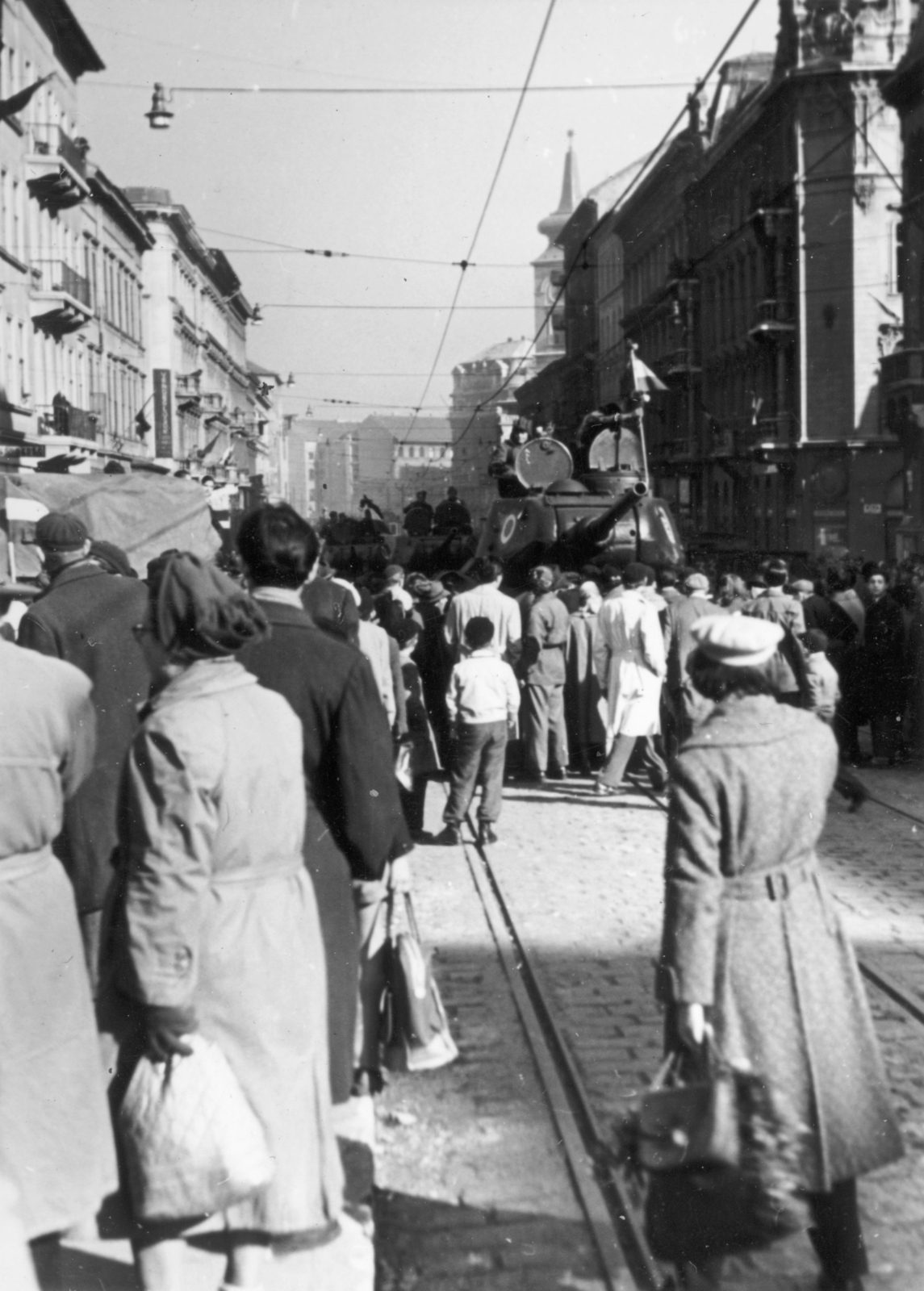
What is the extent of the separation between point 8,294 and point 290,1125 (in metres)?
36.3

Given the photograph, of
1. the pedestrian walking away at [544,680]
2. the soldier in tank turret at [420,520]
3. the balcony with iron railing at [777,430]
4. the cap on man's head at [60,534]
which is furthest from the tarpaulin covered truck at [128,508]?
the balcony with iron railing at [777,430]

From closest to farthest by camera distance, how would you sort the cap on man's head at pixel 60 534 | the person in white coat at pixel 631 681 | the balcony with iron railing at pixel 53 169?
the cap on man's head at pixel 60 534 < the person in white coat at pixel 631 681 < the balcony with iron railing at pixel 53 169

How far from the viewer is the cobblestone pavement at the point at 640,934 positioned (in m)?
4.89

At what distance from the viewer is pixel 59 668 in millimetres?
4355

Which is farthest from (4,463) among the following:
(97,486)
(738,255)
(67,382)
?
(738,255)

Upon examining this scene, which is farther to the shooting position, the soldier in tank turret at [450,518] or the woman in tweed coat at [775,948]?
the soldier in tank turret at [450,518]

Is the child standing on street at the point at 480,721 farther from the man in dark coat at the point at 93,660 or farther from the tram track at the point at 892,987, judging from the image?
the man in dark coat at the point at 93,660

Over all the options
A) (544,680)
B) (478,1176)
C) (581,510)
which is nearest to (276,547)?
(478,1176)

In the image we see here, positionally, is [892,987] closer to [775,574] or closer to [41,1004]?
[41,1004]

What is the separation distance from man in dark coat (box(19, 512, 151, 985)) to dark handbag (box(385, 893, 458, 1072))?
3.14ft

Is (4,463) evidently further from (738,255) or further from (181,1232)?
(181,1232)

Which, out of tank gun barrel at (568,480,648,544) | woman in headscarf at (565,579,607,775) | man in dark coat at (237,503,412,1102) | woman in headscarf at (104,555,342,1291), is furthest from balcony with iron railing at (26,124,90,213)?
woman in headscarf at (104,555,342,1291)

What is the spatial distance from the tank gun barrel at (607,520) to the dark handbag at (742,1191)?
13.1 metres

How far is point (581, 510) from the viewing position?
1938cm
